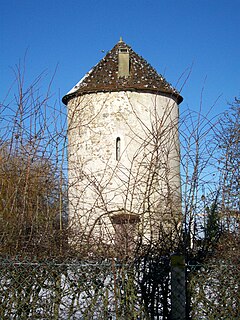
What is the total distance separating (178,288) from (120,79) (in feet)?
56.4

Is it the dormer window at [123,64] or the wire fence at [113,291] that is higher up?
the dormer window at [123,64]

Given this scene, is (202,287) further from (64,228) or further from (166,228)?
(64,228)

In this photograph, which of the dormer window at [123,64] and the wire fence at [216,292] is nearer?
the wire fence at [216,292]

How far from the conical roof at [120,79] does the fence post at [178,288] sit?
1570 centimetres

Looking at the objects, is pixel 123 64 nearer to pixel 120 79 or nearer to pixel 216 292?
pixel 120 79

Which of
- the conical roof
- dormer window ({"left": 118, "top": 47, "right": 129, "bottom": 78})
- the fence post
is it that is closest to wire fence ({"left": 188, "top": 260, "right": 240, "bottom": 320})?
the fence post

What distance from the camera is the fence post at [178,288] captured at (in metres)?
4.25

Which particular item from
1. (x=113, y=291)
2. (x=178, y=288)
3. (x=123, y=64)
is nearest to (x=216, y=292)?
(x=178, y=288)

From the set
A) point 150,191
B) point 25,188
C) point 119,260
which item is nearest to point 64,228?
point 25,188

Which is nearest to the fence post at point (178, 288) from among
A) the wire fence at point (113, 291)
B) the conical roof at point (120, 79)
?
the wire fence at point (113, 291)

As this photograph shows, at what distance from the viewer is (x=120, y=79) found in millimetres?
20906

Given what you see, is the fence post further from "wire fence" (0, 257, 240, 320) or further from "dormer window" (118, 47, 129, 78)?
"dormer window" (118, 47, 129, 78)

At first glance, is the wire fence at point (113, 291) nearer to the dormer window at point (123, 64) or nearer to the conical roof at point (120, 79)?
the conical roof at point (120, 79)

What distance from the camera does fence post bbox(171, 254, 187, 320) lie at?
167 inches
